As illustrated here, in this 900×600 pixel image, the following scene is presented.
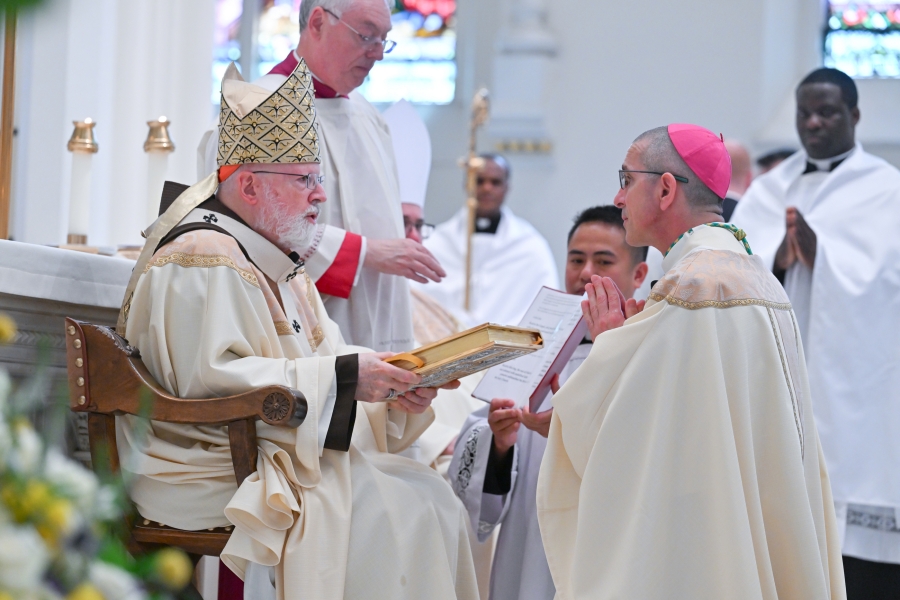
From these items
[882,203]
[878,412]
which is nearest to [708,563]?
[878,412]

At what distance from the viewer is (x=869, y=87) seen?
10.1 m

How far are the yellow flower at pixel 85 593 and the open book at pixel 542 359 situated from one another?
248cm

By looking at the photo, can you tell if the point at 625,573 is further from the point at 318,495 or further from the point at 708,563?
the point at 318,495

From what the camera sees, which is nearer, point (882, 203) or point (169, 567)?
point (169, 567)

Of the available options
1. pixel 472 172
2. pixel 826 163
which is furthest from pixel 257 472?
pixel 472 172

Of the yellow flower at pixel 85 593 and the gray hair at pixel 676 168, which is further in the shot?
the gray hair at pixel 676 168

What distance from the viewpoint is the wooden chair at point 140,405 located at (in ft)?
9.02

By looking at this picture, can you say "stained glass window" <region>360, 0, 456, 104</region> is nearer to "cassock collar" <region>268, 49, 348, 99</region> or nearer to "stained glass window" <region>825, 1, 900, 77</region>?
"stained glass window" <region>825, 1, 900, 77</region>

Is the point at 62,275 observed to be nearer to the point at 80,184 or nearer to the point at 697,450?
the point at 80,184

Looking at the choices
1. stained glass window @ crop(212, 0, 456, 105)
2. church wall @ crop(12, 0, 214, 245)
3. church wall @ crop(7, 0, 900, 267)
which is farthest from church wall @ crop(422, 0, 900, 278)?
church wall @ crop(12, 0, 214, 245)

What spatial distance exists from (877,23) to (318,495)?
30.8 ft

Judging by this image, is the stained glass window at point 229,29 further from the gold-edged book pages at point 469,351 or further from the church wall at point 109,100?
the gold-edged book pages at point 469,351

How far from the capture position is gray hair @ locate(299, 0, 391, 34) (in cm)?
392

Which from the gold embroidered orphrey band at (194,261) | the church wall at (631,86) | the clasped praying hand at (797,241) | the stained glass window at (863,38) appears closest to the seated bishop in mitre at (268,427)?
the gold embroidered orphrey band at (194,261)
